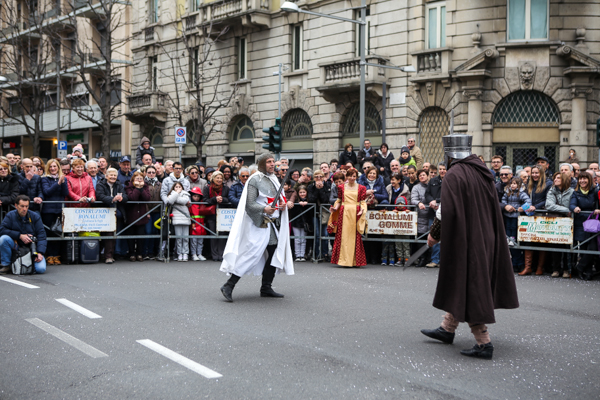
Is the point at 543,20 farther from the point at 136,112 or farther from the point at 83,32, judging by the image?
the point at 83,32

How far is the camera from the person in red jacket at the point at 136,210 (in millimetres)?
14336

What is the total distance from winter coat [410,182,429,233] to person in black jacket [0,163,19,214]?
7.68 metres

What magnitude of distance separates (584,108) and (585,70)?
1144 mm

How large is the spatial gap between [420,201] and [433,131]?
10.4m

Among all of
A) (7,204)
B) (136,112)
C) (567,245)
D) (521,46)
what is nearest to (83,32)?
(136,112)

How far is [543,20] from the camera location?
72.9 ft

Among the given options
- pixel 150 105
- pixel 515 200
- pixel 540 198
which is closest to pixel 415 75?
pixel 515 200

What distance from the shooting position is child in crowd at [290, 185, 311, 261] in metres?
14.7

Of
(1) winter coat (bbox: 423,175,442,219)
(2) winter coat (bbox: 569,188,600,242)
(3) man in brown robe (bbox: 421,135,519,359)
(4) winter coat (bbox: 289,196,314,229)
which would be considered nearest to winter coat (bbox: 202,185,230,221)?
(4) winter coat (bbox: 289,196,314,229)

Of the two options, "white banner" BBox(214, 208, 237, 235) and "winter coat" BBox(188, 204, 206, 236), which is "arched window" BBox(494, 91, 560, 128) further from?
"winter coat" BBox(188, 204, 206, 236)

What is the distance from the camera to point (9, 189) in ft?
43.0

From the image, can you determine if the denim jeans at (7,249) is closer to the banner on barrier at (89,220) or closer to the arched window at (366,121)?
the banner on barrier at (89,220)

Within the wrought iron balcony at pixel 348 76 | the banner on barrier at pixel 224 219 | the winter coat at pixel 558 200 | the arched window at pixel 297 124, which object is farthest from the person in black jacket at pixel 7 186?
the arched window at pixel 297 124

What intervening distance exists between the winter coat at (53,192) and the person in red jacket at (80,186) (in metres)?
0.13
